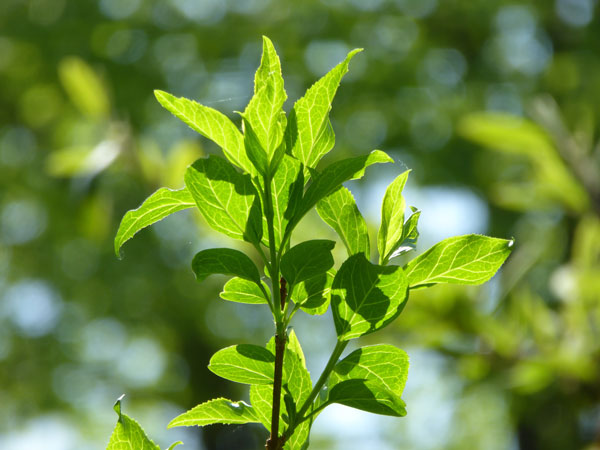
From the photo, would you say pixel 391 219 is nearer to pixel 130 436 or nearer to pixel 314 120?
pixel 314 120

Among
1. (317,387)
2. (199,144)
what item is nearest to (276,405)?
(317,387)

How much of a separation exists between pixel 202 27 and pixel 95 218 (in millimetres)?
4871

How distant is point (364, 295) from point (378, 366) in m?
0.05

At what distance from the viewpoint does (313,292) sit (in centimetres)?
36

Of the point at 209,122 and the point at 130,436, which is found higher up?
the point at 209,122

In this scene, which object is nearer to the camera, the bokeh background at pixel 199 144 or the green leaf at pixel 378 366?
the green leaf at pixel 378 366

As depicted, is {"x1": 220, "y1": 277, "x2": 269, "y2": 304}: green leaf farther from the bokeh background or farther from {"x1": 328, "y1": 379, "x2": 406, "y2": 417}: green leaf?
the bokeh background

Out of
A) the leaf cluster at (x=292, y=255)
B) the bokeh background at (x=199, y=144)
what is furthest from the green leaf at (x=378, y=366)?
the bokeh background at (x=199, y=144)

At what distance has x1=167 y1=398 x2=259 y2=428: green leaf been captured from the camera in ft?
1.18

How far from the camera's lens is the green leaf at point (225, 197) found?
322mm

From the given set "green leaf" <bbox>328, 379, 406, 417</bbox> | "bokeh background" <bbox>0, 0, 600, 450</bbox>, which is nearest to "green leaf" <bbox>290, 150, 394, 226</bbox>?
"green leaf" <bbox>328, 379, 406, 417</bbox>

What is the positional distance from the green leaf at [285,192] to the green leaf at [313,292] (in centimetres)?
3

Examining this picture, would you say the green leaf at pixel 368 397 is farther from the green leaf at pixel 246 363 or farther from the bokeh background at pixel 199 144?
the bokeh background at pixel 199 144

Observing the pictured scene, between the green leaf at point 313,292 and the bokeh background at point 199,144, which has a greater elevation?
the green leaf at point 313,292
